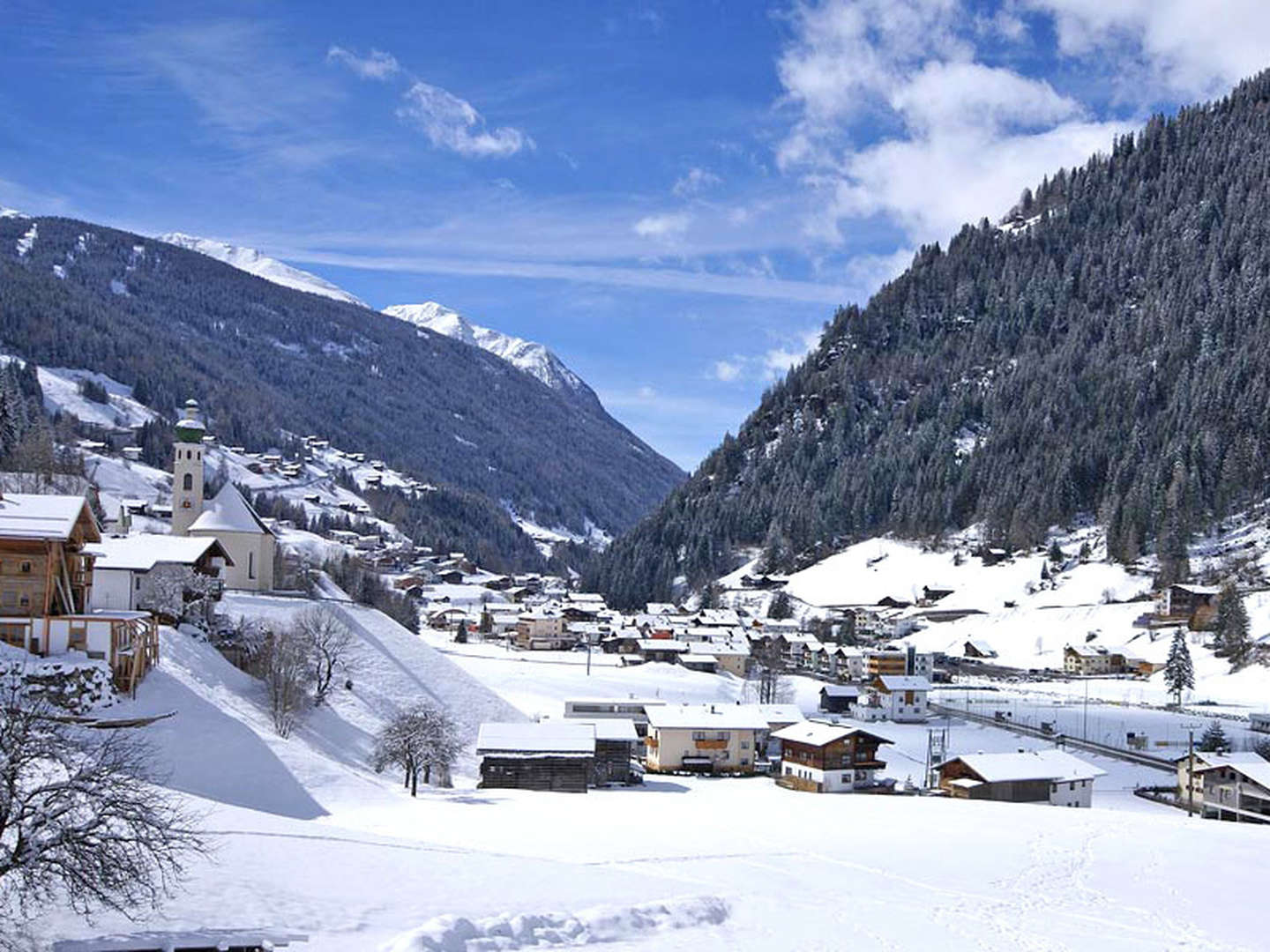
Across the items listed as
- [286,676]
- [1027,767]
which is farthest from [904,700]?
[286,676]

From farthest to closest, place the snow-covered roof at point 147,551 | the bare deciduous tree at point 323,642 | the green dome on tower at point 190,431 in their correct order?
the green dome on tower at point 190,431
the bare deciduous tree at point 323,642
the snow-covered roof at point 147,551

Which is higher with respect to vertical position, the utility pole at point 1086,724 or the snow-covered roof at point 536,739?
the snow-covered roof at point 536,739

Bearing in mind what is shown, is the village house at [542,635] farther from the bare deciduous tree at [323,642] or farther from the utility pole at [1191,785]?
the utility pole at [1191,785]

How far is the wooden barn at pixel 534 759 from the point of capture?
150 ft

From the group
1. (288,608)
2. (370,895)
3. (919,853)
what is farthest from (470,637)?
(370,895)

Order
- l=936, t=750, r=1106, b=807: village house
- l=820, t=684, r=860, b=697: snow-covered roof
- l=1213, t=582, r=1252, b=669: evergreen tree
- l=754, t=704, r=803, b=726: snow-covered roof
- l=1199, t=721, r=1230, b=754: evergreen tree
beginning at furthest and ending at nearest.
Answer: l=1213, t=582, r=1252, b=669: evergreen tree → l=820, t=684, r=860, b=697: snow-covered roof → l=754, t=704, r=803, b=726: snow-covered roof → l=1199, t=721, r=1230, b=754: evergreen tree → l=936, t=750, r=1106, b=807: village house

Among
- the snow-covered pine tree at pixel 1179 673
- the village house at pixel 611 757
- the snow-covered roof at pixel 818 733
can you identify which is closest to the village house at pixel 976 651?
the snow-covered pine tree at pixel 1179 673

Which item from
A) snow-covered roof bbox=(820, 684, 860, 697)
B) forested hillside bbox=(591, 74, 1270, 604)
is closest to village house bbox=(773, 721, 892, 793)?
snow-covered roof bbox=(820, 684, 860, 697)

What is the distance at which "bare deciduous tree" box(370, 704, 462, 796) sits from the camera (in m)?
40.0

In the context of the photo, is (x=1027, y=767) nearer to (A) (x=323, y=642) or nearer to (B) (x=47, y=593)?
(A) (x=323, y=642)

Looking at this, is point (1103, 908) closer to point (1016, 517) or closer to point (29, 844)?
point (29, 844)

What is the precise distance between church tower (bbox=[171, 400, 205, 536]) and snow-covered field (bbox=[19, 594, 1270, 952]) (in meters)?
16.8

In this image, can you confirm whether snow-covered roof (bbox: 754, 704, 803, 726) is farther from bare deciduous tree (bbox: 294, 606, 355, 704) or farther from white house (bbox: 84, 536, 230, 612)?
white house (bbox: 84, 536, 230, 612)

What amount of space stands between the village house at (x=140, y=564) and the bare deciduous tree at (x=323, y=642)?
4627 mm
